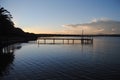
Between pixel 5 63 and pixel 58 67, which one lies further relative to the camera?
pixel 5 63

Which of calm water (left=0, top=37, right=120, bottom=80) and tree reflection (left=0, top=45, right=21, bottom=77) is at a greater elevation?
tree reflection (left=0, top=45, right=21, bottom=77)

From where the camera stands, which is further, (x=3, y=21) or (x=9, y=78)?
(x=3, y=21)

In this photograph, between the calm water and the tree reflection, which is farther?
the tree reflection

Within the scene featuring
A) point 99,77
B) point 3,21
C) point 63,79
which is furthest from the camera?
point 3,21

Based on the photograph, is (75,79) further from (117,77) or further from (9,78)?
(9,78)

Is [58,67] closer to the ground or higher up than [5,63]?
closer to the ground

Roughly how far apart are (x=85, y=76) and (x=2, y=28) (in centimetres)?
5088

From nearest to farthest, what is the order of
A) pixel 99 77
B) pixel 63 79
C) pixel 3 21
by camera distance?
pixel 63 79, pixel 99 77, pixel 3 21

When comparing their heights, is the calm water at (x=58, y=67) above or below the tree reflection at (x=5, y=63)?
below

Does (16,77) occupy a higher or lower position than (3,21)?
lower

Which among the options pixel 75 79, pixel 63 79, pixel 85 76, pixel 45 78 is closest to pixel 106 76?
pixel 85 76

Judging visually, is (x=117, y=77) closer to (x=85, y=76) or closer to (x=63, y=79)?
(x=85, y=76)

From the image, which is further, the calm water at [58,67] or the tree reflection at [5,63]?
the tree reflection at [5,63]

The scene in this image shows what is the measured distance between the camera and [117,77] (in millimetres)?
17734
